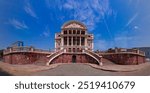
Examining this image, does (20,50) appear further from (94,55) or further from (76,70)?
(94,55)

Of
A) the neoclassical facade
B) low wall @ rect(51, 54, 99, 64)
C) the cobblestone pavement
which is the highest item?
the neoclassical facade

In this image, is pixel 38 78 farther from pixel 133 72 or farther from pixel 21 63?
pixel 133 72

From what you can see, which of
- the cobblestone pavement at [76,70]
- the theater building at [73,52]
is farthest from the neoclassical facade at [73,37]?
the cobblestone pavement at [76,70]

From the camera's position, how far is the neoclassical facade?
3.68 m

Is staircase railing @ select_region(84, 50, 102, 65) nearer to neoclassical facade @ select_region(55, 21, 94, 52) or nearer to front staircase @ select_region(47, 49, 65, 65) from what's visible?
neoclassical facade @ select_region(55, 21, 94, 52)

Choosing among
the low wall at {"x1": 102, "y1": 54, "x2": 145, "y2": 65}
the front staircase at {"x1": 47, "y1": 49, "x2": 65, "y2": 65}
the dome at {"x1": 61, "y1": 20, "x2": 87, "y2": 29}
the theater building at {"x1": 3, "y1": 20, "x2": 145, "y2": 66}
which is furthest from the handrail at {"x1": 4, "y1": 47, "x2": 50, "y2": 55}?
the low wall at {"x1": 102, "y1": 54, "x2": 145, "y2": 65}

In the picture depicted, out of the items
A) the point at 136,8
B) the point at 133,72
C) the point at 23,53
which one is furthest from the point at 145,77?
the point at 23,53

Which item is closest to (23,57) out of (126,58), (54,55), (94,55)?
(54,55)

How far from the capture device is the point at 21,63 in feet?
12.0

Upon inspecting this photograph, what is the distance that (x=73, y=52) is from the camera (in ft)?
12.2

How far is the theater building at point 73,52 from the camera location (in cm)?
366

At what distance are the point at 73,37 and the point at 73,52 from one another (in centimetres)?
17

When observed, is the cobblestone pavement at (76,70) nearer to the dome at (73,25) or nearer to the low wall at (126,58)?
the low wall at (126,58)

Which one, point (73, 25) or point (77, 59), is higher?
point (73, 25)
